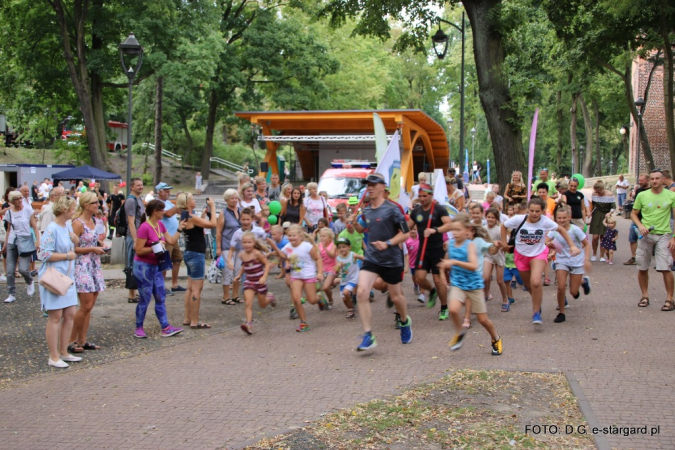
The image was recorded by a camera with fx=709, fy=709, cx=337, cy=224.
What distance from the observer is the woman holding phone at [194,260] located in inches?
373

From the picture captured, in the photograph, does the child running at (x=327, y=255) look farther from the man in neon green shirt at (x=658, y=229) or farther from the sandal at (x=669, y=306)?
the sandal at (x=669, y=306)

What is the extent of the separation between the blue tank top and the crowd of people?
2 centimetres

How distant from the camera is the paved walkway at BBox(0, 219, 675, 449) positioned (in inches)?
221

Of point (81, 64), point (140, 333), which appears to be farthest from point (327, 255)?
point (81, 64)

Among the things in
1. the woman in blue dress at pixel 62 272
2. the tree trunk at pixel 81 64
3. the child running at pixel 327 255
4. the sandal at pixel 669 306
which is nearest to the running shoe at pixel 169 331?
the woman in blue dress at pixel 62 272

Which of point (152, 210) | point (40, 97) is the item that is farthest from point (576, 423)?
point (40, 97)

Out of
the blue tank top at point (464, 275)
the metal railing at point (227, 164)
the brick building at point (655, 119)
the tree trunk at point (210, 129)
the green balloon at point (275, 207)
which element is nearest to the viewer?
the blue tank top at point (464, 275)

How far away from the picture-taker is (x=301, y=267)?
932 cm

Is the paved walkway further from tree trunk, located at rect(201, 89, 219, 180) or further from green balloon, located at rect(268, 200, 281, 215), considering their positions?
tree trunk, located at rect(201, 89, 219, 180)

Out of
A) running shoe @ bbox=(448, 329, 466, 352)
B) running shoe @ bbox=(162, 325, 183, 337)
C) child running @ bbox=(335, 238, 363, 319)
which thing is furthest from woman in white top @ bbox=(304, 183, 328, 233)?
running shoe @ bbox=(448, 329, 466, 352)

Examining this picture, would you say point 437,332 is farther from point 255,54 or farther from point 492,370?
point 255,54

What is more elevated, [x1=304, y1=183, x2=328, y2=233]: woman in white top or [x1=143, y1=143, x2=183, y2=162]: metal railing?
[x1=143, y1=143, x2=183, y2=162]: metal railing

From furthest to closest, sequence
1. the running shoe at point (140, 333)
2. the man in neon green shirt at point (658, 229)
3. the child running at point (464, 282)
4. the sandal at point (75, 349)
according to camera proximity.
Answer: the man in neon green shirt at point (658, 229), the running shoe at point (140, 333), the sandal at point (75, 349), the child running at point (464, 282)

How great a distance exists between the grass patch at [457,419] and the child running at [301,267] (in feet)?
10.0
